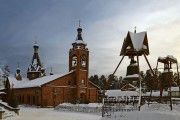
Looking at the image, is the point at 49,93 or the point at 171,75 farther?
the point at 49,93

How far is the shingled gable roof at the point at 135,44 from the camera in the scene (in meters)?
15.3

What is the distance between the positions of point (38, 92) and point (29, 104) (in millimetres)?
4667

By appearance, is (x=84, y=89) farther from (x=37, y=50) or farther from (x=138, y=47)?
(x=138, y=47)

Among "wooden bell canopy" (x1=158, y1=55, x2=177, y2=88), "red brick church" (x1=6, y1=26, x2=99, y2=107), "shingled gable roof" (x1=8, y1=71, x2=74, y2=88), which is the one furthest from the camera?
"shingled gable roof" (x1=8, y1=71, x2=74, y2=88)

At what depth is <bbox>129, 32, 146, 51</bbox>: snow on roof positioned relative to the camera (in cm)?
1526

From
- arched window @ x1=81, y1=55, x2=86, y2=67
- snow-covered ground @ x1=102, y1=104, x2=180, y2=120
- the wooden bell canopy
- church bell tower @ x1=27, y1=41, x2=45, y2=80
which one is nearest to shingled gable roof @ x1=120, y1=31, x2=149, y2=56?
the wooden bell canopy

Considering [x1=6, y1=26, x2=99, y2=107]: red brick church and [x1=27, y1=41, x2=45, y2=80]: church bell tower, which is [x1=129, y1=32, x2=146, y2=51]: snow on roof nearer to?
[x1=6, y1=26, x2=99, y2=107]: red brick church

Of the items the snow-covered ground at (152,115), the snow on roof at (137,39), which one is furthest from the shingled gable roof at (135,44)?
the snow-covered ground at (152,115)

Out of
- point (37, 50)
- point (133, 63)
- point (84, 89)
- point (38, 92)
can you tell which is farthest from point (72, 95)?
point (133, 63)

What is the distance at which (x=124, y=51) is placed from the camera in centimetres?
1570

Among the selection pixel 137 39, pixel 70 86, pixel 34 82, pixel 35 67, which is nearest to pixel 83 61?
pixel 70 86

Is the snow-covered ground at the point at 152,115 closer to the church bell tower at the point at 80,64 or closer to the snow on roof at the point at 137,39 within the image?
the snow on roof at the point at 137,39

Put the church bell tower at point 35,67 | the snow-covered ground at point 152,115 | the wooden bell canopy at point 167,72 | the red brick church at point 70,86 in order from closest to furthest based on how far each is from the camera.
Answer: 1. the snow-covered ground at point 152,115
2. the wooden bell canopy at point 167,72
3. the red brick church at point 70,86
4. the church bell tower at point 35,67

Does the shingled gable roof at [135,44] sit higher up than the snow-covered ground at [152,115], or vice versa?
the shingled gable roof at [135,44]
